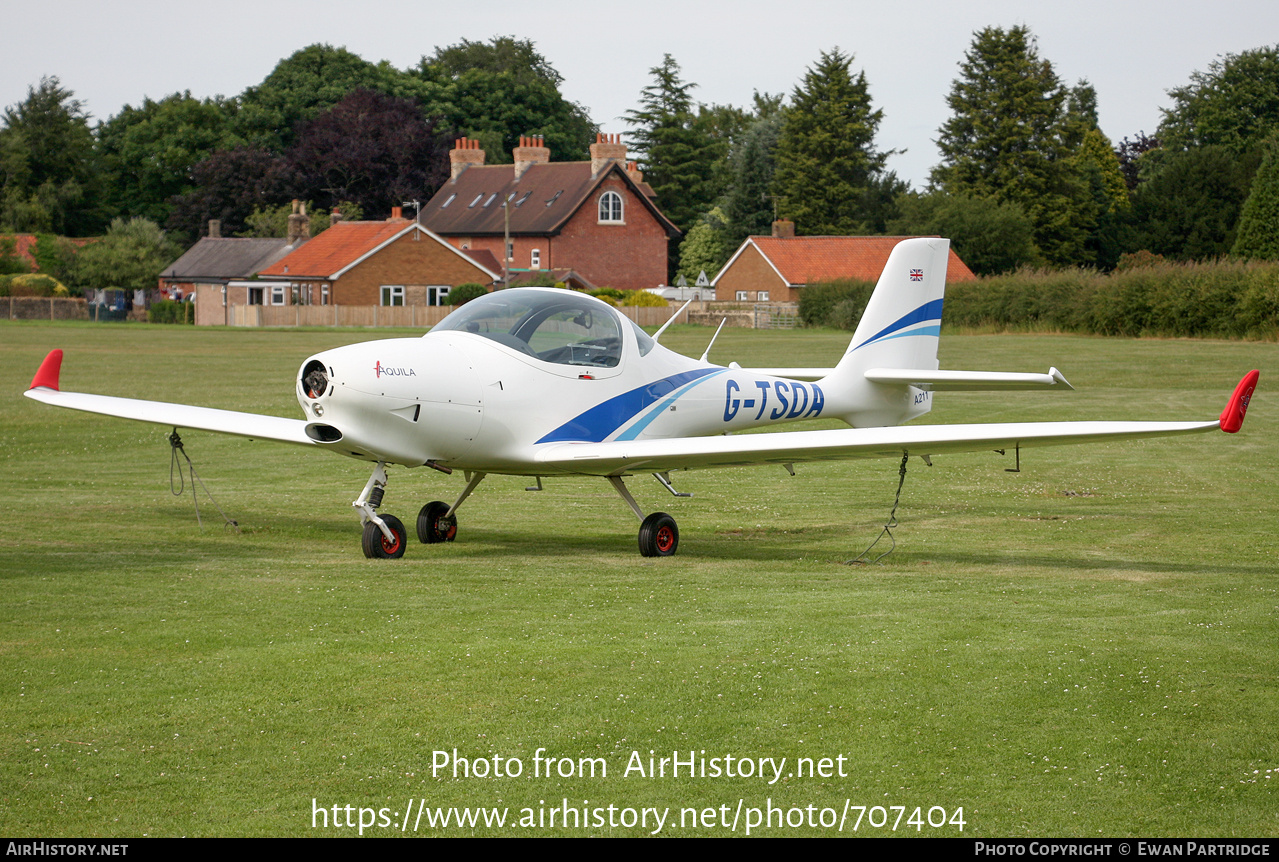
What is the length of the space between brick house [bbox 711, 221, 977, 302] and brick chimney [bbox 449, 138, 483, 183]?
1847 centimetres

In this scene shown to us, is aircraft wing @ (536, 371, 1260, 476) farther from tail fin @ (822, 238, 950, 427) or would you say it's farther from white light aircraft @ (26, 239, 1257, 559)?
tail fin @ (822, 238, 950, 427)

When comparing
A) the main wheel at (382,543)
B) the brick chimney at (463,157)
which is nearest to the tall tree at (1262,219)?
the brick chimney at (463,157)

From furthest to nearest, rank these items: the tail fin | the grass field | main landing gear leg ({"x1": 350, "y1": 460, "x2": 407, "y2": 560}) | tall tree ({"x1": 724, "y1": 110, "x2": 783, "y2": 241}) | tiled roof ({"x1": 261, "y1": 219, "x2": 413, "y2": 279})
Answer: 1. tall tree ({"x1": 724, "y1": 110, "x2": 783, "y2": 241})
2. tiled roof ({"x1": 261, "y1": 219, "x2": 413, "y2": 279})
3. the tail fin
4. main landing gear leg ({"x1": 350, "y1": 460, "x2": 407, "y2": 560})
5. the grass field

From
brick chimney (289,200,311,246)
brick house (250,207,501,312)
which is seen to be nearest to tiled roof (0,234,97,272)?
brick chimney (289,200,311,246)

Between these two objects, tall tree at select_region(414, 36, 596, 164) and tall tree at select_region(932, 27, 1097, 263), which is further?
tall tree at select_region(414, 36, 596, 164)

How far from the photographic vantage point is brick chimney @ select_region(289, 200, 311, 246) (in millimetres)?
78312

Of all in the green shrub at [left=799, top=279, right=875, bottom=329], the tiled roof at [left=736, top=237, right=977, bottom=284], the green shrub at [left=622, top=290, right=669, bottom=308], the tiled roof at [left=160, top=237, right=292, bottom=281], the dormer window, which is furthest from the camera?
Answer: the dormer window

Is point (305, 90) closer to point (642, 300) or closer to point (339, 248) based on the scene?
point (339, 248)

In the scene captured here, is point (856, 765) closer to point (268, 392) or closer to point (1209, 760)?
point (1209, 760)

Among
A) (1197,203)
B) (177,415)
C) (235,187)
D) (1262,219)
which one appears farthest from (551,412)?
(235,187)

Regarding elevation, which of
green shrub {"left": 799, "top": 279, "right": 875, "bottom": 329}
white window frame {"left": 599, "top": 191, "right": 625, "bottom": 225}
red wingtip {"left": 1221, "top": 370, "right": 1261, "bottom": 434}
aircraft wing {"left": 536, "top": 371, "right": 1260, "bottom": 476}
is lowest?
aircraft wing {"left": 536, "top": 371, "right": 1260, "bottom": 476}

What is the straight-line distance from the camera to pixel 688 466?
34.8ft

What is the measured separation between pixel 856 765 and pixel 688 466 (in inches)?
212
